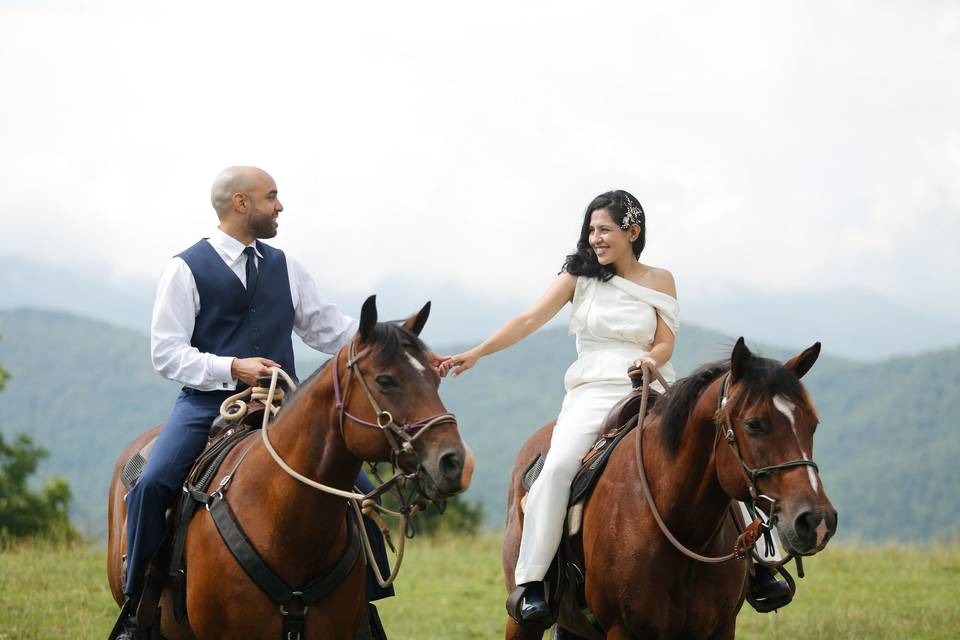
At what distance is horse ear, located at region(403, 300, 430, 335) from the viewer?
5.21m

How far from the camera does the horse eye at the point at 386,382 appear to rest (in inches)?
190

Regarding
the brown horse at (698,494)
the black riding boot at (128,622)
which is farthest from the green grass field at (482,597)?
the brown horse at (698,494)

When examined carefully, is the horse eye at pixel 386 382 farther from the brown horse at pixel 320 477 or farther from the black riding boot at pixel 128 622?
the black riding boot at pixel 128 622

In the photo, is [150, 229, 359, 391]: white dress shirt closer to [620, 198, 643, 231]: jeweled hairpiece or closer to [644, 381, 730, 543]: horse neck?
[620, 198, 643, 231]: jeweled hairpiece

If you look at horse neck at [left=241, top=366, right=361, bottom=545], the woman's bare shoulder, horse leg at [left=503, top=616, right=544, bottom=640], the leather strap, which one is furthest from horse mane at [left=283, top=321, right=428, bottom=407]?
horse leg at [left=503, top=616, right=544, bottom=640]

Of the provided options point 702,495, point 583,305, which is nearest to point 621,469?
point 702,495

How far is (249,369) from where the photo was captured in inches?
225

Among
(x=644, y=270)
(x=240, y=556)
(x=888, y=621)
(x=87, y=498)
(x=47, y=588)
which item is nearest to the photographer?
(x=240, y=556)

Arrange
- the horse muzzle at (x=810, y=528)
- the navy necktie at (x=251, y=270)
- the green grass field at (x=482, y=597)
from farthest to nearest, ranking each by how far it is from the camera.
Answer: the green grass field at (x=482, y=597)
the navy necktie at (x=251, y=270)
the horse muzzle at (x=810, y=528)

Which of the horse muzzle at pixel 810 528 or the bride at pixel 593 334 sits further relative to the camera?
the bride at pixel 593 334

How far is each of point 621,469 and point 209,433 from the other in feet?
7.45

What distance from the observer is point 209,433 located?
603cm

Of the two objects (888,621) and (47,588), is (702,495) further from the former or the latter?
(47,588)

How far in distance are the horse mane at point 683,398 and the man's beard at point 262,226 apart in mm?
2391
